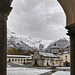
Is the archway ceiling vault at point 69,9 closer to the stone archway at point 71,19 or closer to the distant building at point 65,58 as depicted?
the stone archway at point 71,19

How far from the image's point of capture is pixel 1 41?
3.51 metres

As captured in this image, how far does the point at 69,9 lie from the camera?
6355 millimetres

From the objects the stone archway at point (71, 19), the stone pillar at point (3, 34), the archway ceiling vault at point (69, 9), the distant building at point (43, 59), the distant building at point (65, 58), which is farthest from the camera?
the distant building at point (65, 58)

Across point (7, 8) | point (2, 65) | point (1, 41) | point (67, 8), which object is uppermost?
point (67, 8)

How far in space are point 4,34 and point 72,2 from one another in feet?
11.2

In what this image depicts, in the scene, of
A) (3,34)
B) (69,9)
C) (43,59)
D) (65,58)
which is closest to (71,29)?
(69,9)

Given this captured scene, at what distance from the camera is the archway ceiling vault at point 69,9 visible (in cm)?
618

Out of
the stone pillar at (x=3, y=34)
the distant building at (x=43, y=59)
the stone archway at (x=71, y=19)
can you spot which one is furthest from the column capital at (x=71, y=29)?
the distant building at (x=43, y=59)

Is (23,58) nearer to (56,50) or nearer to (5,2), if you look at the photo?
(56,50)

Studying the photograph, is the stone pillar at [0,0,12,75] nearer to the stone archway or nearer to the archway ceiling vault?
the stone archway

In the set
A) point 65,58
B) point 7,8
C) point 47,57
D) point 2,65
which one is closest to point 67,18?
point 7,8

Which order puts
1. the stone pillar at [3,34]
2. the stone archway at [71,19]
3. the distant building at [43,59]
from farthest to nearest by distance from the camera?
the distant building at [43,59]
the stone archway at [71,19]
the stone pillar at [3,34]

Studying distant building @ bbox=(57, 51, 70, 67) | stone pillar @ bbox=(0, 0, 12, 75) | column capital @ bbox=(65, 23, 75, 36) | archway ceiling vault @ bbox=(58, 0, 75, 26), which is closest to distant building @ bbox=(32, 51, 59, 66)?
distant building @ bbox=(57, 51, 70, 67)

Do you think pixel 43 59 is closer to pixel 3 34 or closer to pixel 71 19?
pixel 71 19
